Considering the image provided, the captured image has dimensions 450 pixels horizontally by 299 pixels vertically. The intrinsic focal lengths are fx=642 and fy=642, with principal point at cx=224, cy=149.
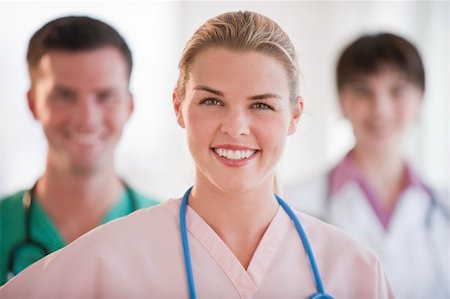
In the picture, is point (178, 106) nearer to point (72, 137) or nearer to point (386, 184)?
point (72, 137)

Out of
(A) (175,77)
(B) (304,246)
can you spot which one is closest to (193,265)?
(B) (304,246)

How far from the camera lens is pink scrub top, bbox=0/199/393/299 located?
3.03ft

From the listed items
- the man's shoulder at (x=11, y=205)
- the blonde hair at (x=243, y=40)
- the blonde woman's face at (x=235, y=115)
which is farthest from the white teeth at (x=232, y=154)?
the man's shoulder at (x=11, y=205)

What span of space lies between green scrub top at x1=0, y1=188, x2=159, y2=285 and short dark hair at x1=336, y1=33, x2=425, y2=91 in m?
0.82

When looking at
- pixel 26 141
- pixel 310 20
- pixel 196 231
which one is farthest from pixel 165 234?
pixel 310 20

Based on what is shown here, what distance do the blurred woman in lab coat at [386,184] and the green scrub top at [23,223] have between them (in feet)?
2.37

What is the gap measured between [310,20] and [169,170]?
108 cm

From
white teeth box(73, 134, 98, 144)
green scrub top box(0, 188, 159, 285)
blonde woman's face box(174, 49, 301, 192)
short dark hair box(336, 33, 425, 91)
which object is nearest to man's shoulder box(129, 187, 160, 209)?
green scrub top box(0, 188, 159, 285)

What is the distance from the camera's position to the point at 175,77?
3.86 ft

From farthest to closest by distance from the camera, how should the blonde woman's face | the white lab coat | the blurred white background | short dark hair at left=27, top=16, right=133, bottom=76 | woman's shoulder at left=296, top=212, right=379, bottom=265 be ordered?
1. the white lab coat
2. the blurred white background
3. short dark hair at left=27, top=16, right=133, bottom=76
4. woman's shoulder at left=296, top=212, right=379, bottom=265
5. the blonde woman's face

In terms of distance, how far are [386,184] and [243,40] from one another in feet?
3.76

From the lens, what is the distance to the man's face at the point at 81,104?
3.81 feet

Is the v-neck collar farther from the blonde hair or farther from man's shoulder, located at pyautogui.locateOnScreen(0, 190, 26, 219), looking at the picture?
man's shoulder, located at pyautogui.locateOnScreen(0, 190, 26, 219)

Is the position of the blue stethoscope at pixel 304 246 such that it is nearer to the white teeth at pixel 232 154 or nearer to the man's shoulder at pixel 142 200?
the white teeth at pixel 232 154
